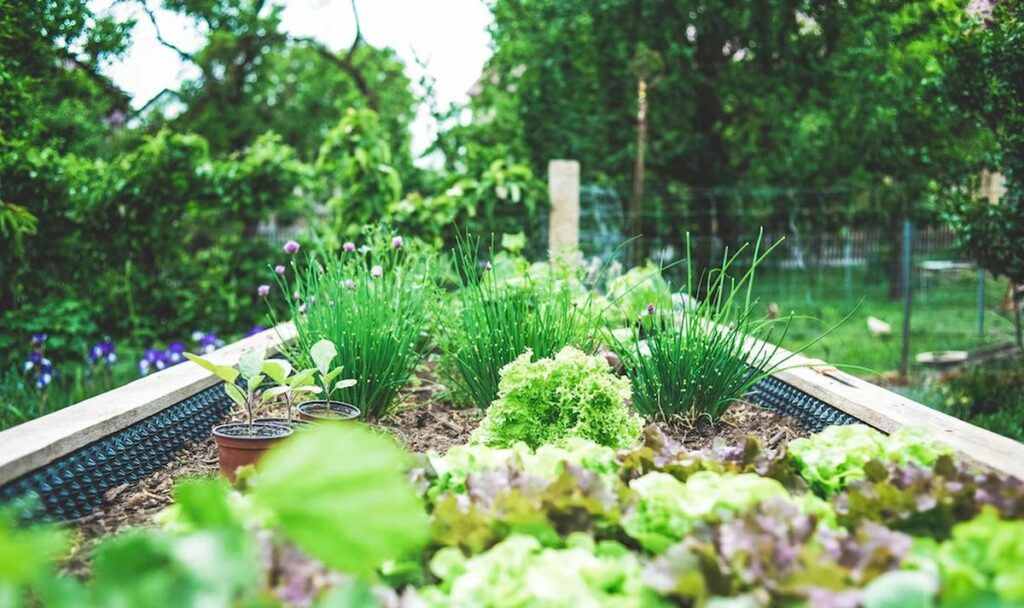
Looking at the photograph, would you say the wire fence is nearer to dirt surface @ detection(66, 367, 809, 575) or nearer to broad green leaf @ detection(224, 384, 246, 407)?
dirt surface @ detection(66, 367, 809, 575)

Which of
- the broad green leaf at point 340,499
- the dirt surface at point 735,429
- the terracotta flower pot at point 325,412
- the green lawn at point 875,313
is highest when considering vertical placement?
the broad green leaf at point 340,499

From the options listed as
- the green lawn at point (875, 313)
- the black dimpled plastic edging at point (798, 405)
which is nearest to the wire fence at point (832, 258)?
the green lawn at point (875, 313)

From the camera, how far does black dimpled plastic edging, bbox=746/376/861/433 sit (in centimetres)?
255

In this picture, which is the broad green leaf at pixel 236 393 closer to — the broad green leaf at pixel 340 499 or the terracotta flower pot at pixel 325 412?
the terracotta flower pot at pixel 325 412

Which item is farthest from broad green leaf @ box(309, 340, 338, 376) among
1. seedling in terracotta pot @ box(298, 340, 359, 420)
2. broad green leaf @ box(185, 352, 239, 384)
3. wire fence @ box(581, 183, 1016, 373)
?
wire fence @ box(581, 183, 1016, 373)

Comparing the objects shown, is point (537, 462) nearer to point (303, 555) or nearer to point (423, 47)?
point (303, 555)

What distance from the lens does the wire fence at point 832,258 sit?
7.15 meters

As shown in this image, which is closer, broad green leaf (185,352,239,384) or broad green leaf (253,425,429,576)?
broad green leaf (253,425,429,576)

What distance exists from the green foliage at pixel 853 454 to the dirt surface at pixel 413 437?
30cm

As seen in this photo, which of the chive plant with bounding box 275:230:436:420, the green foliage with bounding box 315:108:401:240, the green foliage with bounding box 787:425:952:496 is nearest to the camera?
the green foliage with bounding box 787:425:952:496

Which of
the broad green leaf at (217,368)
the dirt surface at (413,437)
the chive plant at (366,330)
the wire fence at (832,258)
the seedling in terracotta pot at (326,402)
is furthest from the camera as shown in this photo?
the wire fence at (832,258)

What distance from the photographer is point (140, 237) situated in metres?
5.85

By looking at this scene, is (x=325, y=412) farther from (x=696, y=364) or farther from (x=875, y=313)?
(x=875, y=313)

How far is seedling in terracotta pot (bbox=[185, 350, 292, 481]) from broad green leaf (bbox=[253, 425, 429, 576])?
1.05m
